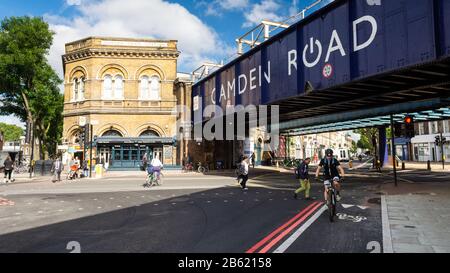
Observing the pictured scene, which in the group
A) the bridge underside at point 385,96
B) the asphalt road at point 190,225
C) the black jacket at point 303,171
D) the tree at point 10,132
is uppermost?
the tree at point 10,132

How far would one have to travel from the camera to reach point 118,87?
30.9 m

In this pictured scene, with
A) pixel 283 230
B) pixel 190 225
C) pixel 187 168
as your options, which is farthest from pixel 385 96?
pixel 187 168

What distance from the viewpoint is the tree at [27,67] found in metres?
29.5

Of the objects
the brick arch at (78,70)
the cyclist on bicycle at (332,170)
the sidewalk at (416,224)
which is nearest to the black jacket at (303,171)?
the sidewalk at (416,224)

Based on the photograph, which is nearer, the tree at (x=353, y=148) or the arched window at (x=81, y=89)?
the arched window at (x=81, y=89)

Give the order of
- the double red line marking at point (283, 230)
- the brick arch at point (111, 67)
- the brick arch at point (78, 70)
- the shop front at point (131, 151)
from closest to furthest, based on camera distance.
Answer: the double red line marking at point (283, 230) < the shop front at point (131, 151) < the brick arch at point (111, 67) < the brick arch at point (78, 70)

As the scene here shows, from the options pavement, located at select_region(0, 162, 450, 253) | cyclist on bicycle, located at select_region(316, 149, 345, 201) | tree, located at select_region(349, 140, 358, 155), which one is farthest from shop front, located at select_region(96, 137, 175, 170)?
tree, located at select_region(349, 140, 358, 155)

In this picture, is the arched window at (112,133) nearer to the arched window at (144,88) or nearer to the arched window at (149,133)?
the arched window at (149,133)

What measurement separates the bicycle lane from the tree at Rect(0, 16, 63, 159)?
29.8m

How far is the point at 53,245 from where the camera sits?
5.55m

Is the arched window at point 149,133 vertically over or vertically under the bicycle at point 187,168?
over

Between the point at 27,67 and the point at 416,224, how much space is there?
35.0m

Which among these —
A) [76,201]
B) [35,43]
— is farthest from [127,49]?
[76,201]
